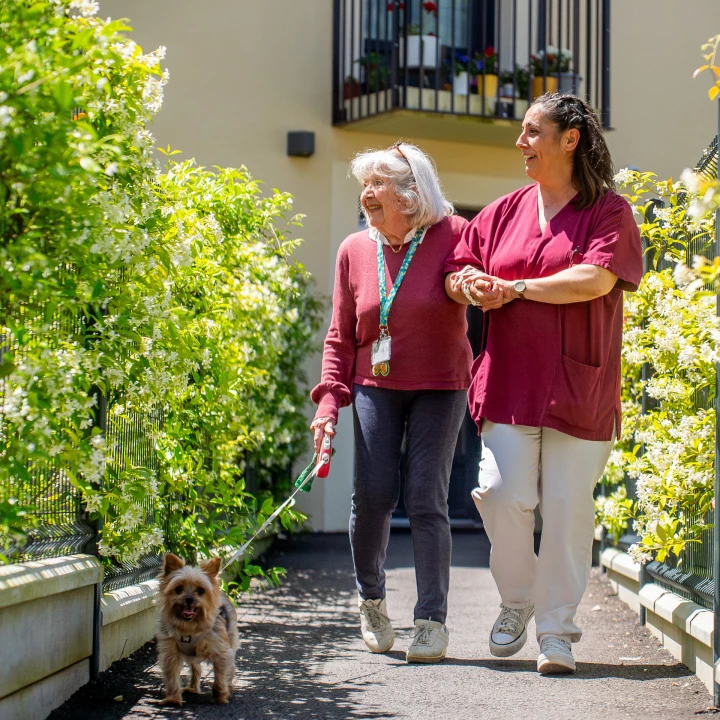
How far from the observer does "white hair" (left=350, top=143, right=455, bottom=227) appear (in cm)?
448

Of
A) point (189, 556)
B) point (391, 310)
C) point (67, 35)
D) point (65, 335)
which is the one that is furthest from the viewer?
point (189, 556)

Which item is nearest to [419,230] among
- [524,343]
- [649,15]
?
[524,343]

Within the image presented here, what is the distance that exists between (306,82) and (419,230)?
6078mm

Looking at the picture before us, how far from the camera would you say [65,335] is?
3414 millimetres

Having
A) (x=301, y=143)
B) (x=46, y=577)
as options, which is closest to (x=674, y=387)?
(x=46, y=577)

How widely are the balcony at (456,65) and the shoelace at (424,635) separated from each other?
6351 mm

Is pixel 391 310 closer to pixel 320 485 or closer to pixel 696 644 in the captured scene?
pixel 696 644

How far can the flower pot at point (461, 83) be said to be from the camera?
10.1 metres

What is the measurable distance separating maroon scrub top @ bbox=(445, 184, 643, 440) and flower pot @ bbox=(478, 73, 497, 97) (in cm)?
615

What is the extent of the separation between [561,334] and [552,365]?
125 mm

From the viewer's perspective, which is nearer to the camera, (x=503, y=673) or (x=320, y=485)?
(x=503, y=673)

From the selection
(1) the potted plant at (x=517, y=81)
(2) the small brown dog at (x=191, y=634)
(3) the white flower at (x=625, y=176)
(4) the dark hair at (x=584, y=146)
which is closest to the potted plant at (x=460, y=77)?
(1) the potted plant at (x=517, y=81)

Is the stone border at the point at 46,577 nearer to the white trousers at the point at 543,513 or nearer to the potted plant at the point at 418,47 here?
the white trousers at the point at 543,513

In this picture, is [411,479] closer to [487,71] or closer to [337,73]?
[337,73]
